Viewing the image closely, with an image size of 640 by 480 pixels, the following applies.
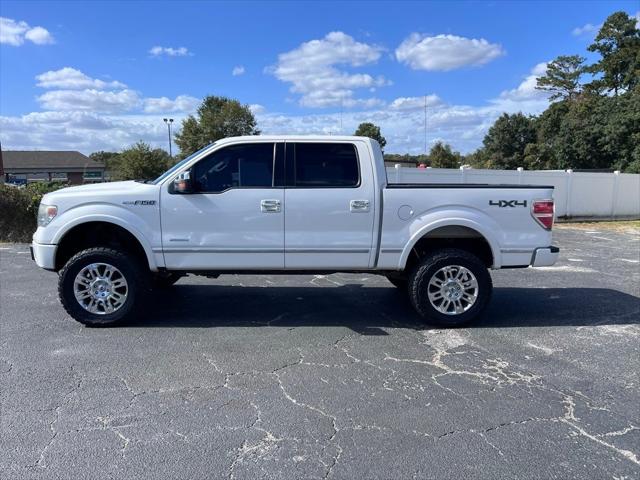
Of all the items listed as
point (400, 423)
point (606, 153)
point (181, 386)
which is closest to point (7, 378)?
point (181, 386)

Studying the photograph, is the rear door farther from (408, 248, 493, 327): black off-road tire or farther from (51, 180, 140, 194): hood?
(51, 180, 140, 194): hood

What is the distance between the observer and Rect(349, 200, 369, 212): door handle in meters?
5.70

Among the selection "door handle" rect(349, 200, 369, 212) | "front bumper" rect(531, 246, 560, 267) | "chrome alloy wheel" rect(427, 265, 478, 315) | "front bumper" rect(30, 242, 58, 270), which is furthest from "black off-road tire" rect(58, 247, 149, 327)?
"front bumper" rect(531, 246, 560, 267)

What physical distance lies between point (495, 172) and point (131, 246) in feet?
51.0

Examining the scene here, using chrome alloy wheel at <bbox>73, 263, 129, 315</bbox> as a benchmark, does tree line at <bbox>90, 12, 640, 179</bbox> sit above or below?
above

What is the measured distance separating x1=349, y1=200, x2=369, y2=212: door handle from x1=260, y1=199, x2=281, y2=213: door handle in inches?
32.3

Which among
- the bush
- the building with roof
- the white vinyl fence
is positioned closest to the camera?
the bush

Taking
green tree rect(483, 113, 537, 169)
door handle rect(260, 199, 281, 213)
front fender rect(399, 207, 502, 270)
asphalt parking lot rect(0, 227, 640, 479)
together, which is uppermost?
green tree rect(483, 113, 537, 169)

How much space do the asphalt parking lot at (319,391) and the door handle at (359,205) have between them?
1353 mm

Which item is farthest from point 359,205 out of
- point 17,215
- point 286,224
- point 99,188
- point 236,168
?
point 17,215

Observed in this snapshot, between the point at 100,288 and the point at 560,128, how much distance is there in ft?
171

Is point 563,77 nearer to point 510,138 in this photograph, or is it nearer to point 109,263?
point 510,138

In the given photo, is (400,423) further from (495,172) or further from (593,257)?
(495,172)

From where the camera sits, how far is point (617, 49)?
50.4 metres
